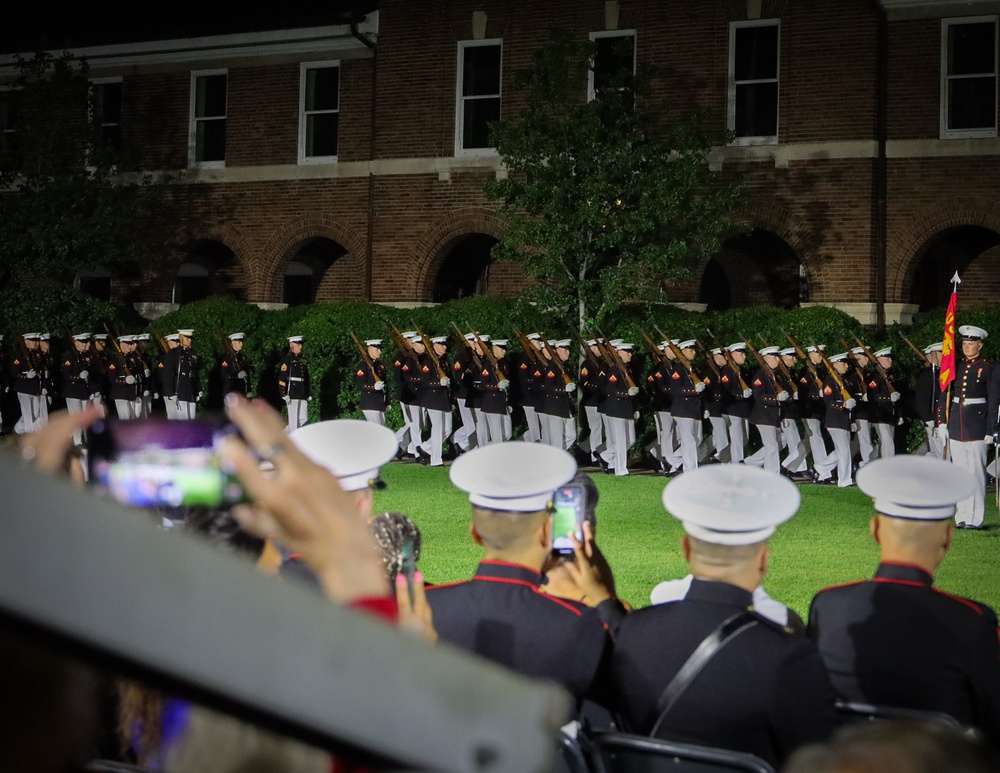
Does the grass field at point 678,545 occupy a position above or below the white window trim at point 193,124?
below

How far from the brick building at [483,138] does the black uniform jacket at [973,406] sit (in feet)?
23.4

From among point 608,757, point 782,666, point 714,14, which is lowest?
point 608,757

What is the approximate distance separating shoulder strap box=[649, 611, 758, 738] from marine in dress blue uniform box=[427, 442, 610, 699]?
33 centimetres

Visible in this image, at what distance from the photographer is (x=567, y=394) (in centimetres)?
1920

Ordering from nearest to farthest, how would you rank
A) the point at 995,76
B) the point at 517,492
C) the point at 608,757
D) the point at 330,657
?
the point at 330,657
the point at 608,757
the point at 517,492
the point at 995,76

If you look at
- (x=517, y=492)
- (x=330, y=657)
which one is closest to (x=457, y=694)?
(x=330, y=657)

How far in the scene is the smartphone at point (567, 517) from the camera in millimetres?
4578

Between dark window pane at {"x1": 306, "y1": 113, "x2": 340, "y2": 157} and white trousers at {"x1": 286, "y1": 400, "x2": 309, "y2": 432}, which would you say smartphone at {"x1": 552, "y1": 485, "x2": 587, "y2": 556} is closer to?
white trousers at {"x1": 286, "y1": 400, "x2": 309, "y2": 432}

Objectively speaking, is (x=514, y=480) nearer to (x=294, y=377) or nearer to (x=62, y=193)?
(x=294, y=377)

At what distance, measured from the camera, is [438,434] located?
19.9 metres

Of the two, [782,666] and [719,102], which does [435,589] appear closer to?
[782,666]

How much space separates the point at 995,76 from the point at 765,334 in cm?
591

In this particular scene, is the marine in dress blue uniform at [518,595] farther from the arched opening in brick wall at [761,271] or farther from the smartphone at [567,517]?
the arched opening in brick wall at [761,271]

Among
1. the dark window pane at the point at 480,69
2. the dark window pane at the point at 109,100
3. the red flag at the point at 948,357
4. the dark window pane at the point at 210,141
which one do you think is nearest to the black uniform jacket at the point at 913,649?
the red flag at the point at 948,357
